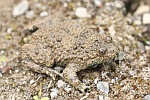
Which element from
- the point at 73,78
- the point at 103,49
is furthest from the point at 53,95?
the point at 103,49

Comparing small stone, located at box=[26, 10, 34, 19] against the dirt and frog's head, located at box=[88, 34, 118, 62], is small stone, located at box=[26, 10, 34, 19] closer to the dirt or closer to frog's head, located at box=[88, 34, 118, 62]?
the dirt

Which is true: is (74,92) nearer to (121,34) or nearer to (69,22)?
(69,22)

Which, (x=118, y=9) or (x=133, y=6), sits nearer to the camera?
(x=118, y=9)

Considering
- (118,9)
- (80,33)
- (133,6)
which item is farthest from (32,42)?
(133,6)

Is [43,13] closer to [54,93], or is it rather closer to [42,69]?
[42,69]

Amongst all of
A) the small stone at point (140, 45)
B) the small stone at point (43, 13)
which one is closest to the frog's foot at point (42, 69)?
the small stone at point (43, 13)

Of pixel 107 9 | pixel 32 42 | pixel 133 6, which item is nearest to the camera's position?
pixel 32 42

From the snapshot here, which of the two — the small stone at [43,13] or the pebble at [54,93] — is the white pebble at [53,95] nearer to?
the pebble at [54,93]
